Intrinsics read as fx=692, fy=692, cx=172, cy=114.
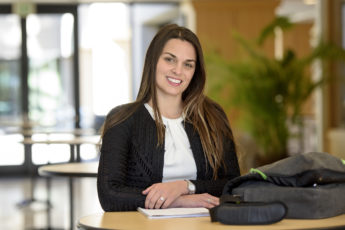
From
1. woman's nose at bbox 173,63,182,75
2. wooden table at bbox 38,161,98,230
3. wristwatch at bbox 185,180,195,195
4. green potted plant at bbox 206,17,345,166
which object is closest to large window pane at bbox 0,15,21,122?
green potted plant at bbox 206,17,345,166

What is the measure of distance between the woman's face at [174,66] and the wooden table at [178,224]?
783 mm

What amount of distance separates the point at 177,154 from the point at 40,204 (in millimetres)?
6514

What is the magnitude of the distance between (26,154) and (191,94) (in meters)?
10.3

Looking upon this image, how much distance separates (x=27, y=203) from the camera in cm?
885

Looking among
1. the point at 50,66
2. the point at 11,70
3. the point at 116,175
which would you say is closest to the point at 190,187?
the point at 116,175

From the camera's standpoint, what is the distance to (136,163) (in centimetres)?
291

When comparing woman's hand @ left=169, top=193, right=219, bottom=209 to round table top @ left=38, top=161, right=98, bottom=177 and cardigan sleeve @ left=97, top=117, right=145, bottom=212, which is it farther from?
round table top @ left=38, top=161, right=98, bottom=177

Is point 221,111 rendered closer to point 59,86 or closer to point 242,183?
point 242,183

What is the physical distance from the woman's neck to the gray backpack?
0.74m

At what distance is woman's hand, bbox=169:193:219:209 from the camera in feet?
8.55

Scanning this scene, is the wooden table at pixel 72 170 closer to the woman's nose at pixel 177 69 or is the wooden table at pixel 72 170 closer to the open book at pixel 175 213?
the woman's nose at pixel 177 69

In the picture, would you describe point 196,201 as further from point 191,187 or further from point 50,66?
point 50,66

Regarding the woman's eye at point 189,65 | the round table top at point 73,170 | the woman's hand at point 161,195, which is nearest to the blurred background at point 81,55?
the round table top at point 73,170

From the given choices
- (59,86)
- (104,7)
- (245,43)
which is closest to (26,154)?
(59,86)
